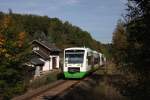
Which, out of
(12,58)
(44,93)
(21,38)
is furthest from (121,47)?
(21,38)

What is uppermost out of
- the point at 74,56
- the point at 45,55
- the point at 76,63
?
the point at 45,55

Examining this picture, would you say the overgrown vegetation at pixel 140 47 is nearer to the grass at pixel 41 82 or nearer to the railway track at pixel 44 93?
the railway track at pixel 44 93

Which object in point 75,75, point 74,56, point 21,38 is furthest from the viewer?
point 74,56

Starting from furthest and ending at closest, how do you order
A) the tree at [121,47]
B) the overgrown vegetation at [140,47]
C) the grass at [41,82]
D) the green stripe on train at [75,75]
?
the green stripe on train at [75,75], the grass at [41,82], the tree at [121,47], the overgrown vegetation at [140,47]

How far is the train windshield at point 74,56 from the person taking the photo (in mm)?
31141

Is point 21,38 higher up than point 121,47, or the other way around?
point 21,38

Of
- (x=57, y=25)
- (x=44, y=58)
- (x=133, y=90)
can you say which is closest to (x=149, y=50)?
(x=133, y=90)

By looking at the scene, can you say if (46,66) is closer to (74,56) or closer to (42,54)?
(42,54)

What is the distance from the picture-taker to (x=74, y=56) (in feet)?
103

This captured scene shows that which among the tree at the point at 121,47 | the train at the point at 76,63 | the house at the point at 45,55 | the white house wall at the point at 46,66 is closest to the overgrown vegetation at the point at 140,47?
the tree at the point at 121,47

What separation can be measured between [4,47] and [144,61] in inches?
749

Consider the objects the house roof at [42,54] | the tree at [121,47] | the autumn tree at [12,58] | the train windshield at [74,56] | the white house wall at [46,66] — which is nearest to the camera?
the tree at [121,47]

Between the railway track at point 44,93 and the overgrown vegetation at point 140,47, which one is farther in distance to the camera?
the railway track at point 44,93

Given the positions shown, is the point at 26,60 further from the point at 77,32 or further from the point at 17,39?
the point at 77,32
